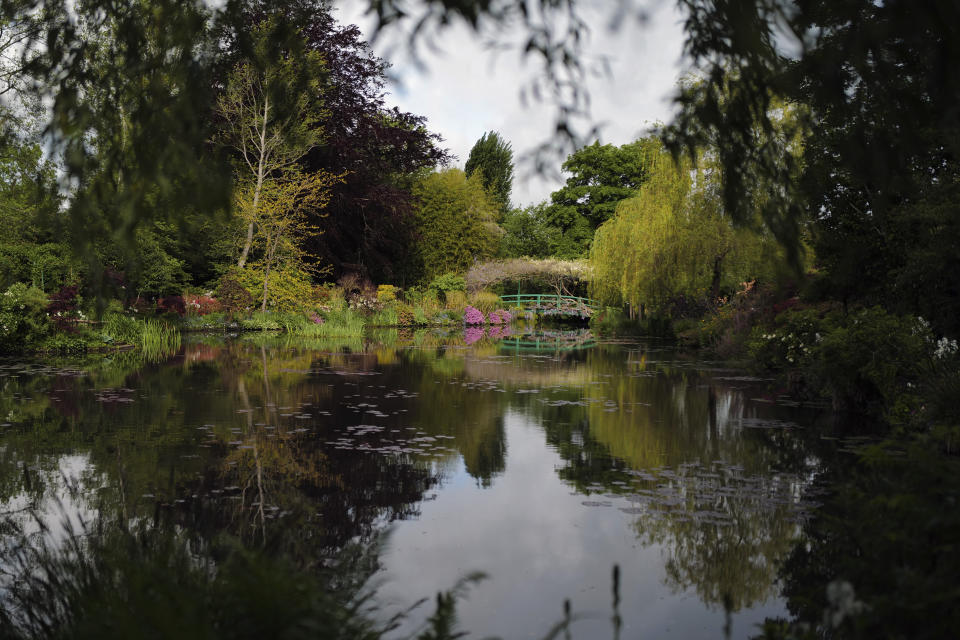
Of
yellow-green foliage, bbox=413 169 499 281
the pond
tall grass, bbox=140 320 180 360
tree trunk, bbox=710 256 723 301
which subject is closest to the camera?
the pond

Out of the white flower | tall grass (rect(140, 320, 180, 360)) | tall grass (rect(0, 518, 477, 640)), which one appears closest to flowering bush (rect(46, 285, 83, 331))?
tall grass (rect(140, 320, 180, 360))

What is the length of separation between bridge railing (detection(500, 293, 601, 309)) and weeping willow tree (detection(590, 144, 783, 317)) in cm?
947

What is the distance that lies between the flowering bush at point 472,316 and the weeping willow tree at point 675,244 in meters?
8.67

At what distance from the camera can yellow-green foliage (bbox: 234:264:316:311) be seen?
73.1 ft

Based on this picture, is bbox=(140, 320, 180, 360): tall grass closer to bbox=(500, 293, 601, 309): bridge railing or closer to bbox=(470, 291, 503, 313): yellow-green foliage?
bbox=(470, 291, 503, 313): yellow-green foliage

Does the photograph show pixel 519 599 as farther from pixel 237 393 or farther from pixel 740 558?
pixel 237 393

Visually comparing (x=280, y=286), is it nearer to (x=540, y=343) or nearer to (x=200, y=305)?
(x=200, y=305)

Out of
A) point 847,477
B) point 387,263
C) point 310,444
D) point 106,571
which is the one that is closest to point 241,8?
point 106,571

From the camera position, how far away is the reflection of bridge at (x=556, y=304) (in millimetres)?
32062

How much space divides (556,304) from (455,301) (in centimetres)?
503

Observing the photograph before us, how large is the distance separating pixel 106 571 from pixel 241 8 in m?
2.20

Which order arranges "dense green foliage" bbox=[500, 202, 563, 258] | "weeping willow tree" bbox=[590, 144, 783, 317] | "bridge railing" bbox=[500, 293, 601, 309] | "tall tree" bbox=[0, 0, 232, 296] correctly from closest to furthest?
"tall tree" bbox=[0, 0, 232, 296], "weeping willow tree" bbox=[590, 144, 783, 317], "bridge railing" bbox=[500, 293, 601, 309], "dense green foliage" bbox=[500, 202, 563, 258]

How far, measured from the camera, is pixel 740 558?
4043 millimetres

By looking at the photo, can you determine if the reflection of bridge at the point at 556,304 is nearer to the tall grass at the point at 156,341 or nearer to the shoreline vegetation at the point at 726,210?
the shoreline vegetation at the point at 726,210
